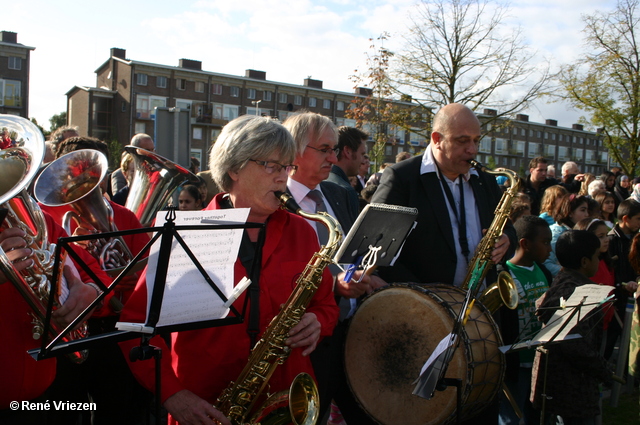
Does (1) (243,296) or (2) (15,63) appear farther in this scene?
(2) (15,63)

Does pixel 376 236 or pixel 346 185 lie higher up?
pixel 346 185

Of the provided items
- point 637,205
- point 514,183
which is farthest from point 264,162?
point 637,205

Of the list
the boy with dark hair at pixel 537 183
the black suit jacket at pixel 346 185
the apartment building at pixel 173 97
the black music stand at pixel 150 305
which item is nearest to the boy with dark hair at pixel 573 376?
the black suit jacket at pixel 346 185

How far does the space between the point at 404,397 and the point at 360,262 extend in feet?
2.84

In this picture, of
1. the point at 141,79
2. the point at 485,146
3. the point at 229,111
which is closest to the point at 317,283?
the point at 141,79

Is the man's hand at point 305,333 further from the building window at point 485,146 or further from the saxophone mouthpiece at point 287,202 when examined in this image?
the building window at point 485,146

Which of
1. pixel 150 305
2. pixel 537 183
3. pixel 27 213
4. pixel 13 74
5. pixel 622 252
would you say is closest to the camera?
pixel 150 305

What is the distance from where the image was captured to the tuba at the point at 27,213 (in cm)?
229

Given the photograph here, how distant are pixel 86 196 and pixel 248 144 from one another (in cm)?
155

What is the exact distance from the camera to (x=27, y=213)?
2471 millimetres

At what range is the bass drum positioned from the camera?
115 inches

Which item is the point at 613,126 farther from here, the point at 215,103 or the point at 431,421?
the point at 215,103

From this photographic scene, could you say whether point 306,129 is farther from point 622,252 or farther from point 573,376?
point 622,252

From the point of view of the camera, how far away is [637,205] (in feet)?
21.8
